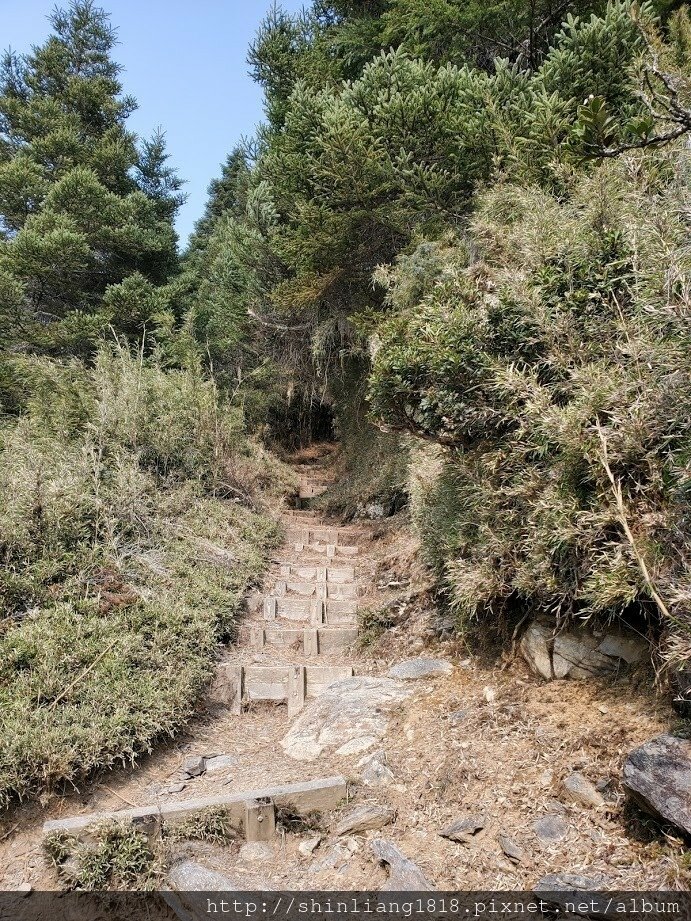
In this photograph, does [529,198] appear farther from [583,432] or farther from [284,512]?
[284,512]

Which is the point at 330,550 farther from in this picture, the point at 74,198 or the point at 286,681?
the point at 74,198

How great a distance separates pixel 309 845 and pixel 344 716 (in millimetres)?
1023

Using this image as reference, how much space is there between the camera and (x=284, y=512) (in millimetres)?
9289

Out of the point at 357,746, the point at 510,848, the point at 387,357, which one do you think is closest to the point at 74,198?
the point at 387,357

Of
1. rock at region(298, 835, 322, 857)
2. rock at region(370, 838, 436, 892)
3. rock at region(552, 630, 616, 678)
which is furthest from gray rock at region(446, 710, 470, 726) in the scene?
rock at region(298, 835, 322, 857)

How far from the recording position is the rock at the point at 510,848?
2.46 metres

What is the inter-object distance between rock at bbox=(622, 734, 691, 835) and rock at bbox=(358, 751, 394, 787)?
1456mm

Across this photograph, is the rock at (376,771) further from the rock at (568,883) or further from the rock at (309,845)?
the rock at (568,883)

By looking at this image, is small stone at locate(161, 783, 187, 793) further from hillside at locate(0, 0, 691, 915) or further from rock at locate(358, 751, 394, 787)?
rock at locate(358, 751, 394, 787)

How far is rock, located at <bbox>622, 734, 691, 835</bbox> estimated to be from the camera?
2111mm

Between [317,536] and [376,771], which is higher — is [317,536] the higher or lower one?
the higher one

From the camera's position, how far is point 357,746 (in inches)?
147

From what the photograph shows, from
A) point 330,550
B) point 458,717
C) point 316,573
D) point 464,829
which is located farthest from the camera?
point 330,550

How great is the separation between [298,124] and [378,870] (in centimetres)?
822
